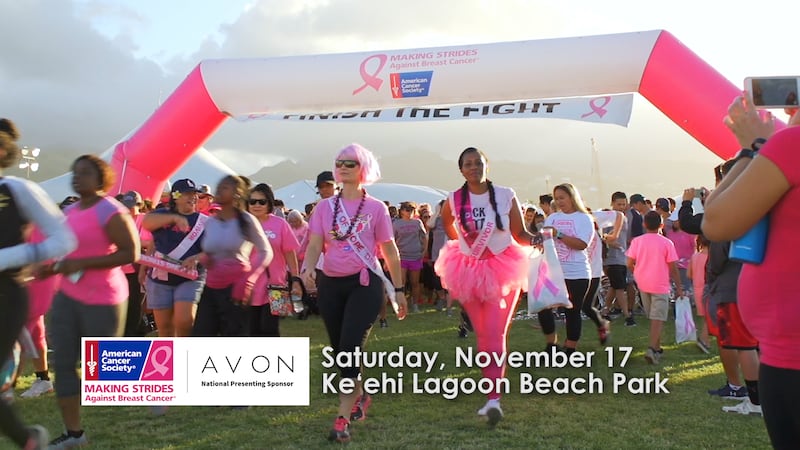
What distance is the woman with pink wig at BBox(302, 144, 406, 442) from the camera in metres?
4.22

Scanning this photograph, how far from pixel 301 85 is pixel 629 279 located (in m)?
6.41

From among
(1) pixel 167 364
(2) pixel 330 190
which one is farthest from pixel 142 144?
(1) pixel 167 364

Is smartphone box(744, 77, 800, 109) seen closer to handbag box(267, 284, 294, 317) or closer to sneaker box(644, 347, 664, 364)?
handbag box(267, 284, 294, 317)

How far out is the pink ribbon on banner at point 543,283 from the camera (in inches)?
230

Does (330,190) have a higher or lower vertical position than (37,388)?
higher

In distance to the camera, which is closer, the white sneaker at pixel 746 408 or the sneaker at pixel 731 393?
→ the white sneaker at pixel 746 408

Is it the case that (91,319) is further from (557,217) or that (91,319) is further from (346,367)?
(557,217)

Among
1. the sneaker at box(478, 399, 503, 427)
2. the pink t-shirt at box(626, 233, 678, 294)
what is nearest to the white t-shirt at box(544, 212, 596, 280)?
the pink t-shirt at box(626, 233, 678, 294)

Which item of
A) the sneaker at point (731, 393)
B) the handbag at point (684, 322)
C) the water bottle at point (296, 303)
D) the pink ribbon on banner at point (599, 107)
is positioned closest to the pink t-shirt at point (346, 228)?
the water bottle at point (296, 303)

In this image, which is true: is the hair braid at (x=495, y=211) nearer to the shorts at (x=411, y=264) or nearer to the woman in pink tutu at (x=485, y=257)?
the woman in pink tutu at (x=485, y=257)

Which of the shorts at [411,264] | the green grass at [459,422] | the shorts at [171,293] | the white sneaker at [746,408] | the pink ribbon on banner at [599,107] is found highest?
the pink ribbon on banner at [599,107]

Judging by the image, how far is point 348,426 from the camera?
4.17 m

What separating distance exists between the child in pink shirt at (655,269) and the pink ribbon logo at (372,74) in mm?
5178
